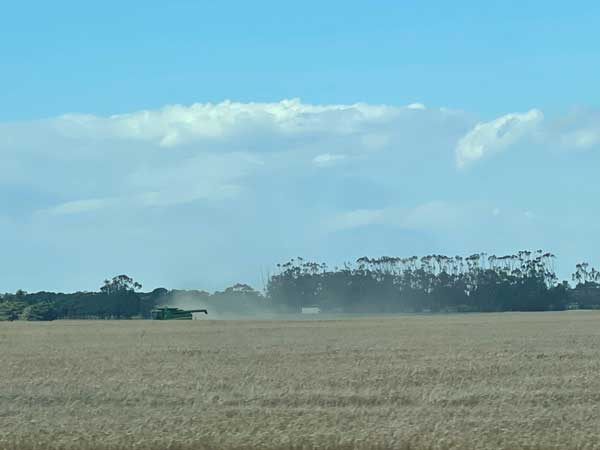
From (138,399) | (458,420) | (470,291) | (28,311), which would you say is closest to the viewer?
(458,420)

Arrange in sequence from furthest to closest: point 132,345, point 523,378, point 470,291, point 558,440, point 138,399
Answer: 1. point 470,291
2. point 132,345
3. point 523,378
4. point 138,399
5. point 558,440

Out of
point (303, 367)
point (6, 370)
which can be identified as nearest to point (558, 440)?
point (303, 367)

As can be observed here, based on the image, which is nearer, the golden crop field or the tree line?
the golden crop field

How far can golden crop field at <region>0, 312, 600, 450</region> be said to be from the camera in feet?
54.9

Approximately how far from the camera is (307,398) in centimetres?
2338

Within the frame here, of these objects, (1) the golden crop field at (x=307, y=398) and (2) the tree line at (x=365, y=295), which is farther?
(2) the tree line at (x=365, y=295)

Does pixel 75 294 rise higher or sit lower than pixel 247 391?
higher

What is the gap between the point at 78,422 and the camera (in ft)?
63.2

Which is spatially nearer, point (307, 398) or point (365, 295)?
point (307, 398)

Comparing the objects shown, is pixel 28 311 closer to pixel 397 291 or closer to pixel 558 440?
pixel 397 291

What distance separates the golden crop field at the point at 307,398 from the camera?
1672 cm

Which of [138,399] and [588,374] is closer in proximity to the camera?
[138,399]

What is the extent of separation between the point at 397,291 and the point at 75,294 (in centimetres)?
5351

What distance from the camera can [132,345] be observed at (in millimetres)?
48000
